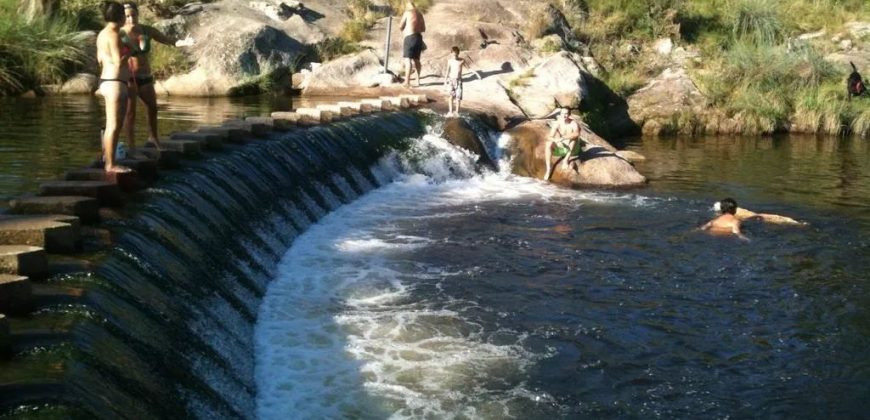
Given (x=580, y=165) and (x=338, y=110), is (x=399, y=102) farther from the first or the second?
(x=580, y=165)

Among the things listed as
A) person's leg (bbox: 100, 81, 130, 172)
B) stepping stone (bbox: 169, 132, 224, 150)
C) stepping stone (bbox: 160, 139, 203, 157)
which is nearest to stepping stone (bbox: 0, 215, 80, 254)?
person's leg (bbox: 100, 81, 130, 172)

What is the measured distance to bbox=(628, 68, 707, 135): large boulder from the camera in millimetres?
25578

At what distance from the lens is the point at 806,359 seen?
8.38m

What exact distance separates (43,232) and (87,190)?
132 centimetres

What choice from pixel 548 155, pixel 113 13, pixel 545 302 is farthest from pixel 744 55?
pixel 113 13

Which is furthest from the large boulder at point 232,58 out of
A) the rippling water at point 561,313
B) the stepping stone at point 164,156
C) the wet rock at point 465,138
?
the stepping stone at point 164,156

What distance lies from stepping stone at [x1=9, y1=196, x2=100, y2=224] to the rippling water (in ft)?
5.97

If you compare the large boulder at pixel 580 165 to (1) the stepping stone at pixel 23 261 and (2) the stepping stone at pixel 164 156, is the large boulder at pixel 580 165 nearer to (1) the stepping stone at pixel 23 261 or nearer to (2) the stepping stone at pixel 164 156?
(2) the stepping stone at pixel 164 156

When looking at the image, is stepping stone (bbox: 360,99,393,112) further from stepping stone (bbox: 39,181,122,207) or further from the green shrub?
stepping stone (bbox: 39,181,122,207)

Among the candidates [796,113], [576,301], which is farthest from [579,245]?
[796,113]

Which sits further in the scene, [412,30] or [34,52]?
[412,30]

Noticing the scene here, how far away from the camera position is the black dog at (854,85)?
2587 cm

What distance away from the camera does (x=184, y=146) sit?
10.2 metres

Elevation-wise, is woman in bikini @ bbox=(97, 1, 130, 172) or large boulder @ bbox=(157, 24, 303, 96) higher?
large boulder @ bbox=(157, 24, 303, 96)
